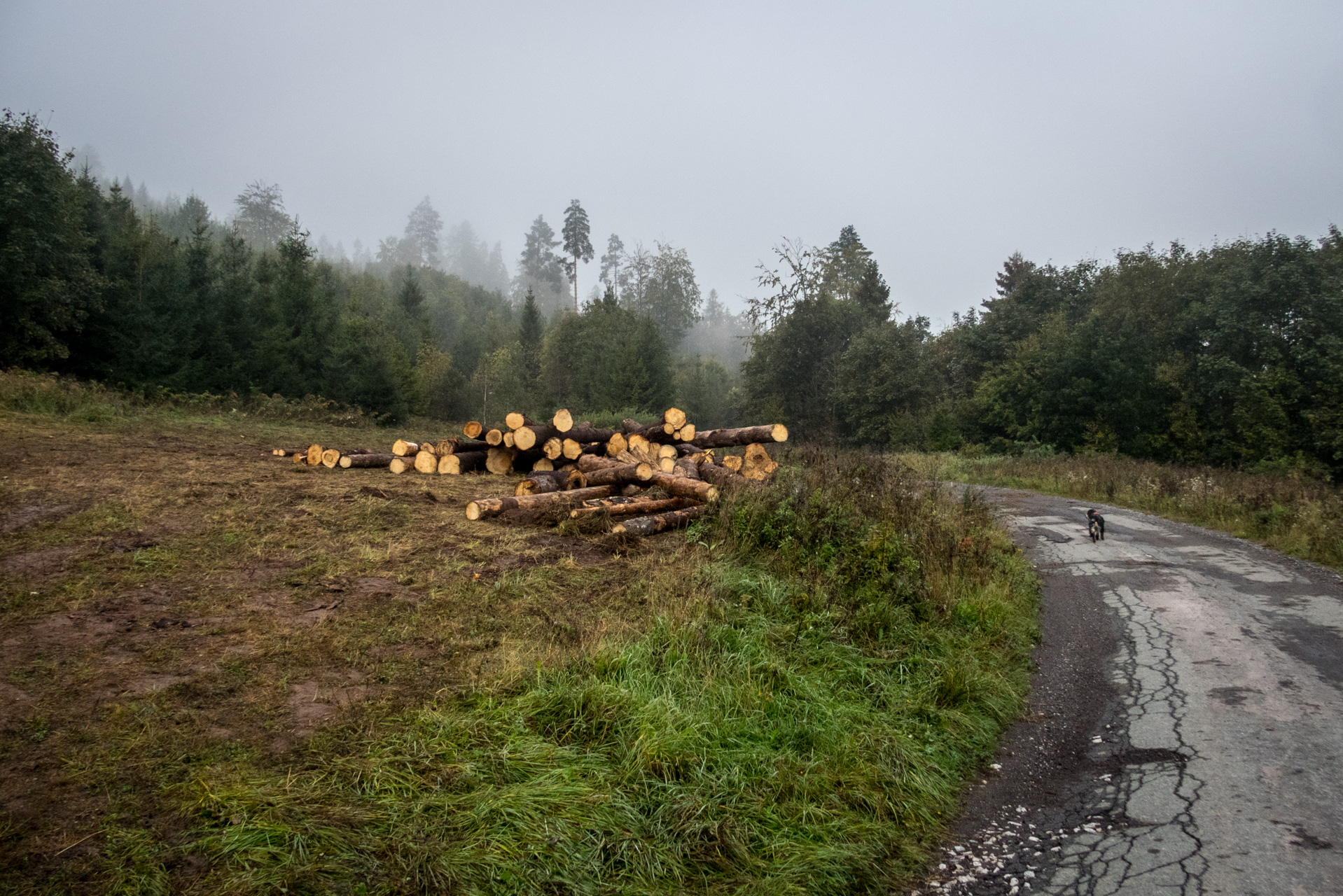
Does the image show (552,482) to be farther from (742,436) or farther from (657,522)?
(742,436)

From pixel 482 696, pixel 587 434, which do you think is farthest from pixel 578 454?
pixel 482 696

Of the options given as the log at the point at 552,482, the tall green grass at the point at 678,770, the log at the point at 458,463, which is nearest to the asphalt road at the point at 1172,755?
the tall green grass at the point at 678,770

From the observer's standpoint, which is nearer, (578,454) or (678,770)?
(678,770)

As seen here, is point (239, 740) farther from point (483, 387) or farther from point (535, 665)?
point (483, 387)

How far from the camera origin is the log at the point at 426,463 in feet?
43.1

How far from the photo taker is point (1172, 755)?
398cm

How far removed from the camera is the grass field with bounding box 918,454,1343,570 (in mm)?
9508

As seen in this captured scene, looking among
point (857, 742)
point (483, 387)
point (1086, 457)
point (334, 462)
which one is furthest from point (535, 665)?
point (483, 387)

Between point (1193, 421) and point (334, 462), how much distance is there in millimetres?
28634

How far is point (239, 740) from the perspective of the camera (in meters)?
3.25

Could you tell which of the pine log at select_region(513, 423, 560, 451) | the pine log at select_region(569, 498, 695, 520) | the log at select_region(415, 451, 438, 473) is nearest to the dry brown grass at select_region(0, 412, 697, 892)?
the pine log at select_region(569, 498, 695, 520)

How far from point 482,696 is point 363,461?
10644 mm

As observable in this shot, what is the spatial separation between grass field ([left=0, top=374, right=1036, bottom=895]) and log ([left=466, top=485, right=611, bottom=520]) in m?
0.76

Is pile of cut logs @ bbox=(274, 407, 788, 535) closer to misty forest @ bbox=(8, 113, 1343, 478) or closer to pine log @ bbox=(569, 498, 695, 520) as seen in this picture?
pine log @ bbox=(569, 498, 695, 520)
